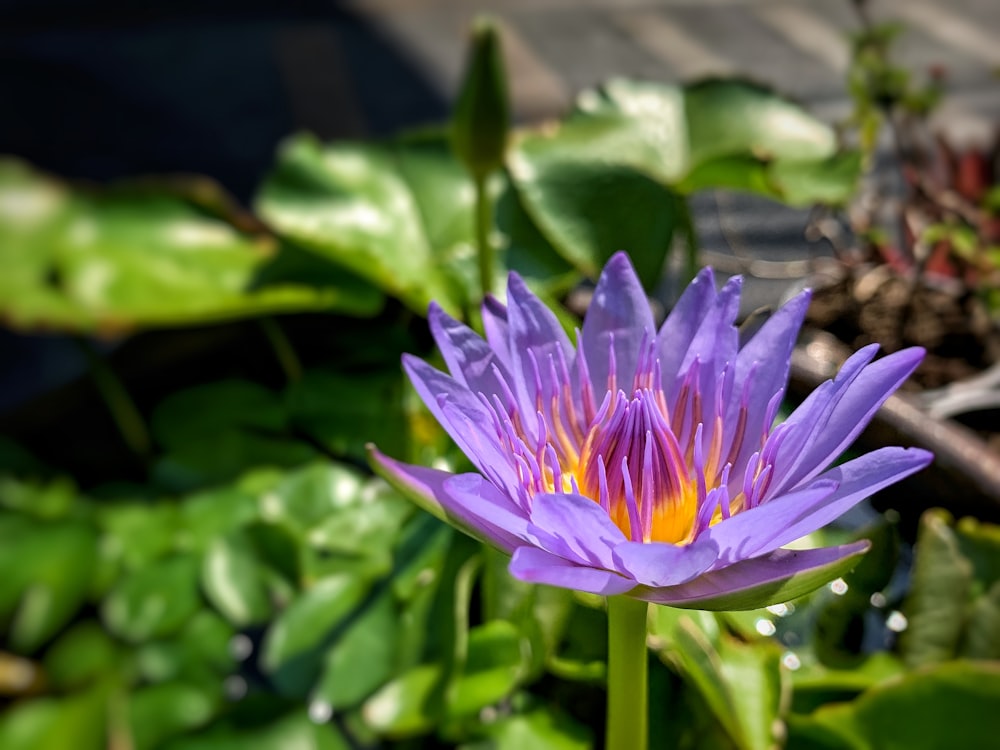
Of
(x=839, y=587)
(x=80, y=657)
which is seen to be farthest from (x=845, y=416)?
(x=80, y=657)

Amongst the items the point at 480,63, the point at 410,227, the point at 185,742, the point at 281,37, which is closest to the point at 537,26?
the point at 281,37

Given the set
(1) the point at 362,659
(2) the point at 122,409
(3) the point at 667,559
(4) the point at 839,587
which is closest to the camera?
(3) the point at 667,559

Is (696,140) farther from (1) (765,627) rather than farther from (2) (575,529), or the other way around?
(2) (575,529)

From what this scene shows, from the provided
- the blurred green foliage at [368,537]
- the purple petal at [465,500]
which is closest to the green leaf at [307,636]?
the blurred green foliage at [368,537]

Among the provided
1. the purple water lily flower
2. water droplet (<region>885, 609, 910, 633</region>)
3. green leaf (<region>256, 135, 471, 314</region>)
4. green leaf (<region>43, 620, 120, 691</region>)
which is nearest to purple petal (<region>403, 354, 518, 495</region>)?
the purple water lily flower

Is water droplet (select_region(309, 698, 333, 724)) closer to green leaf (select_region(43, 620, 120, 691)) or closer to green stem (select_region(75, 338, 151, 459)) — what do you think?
green leaf (select_region(43, 620, 120, 691))

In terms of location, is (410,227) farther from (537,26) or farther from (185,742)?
(537,26)
